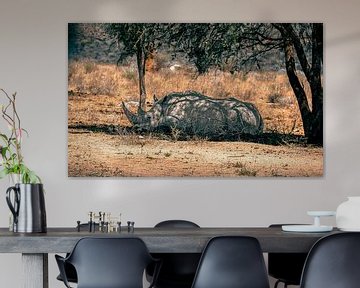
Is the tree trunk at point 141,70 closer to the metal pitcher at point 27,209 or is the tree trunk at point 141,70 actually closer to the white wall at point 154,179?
the white wall at point 154,179

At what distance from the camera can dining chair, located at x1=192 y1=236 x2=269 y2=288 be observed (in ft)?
12.9

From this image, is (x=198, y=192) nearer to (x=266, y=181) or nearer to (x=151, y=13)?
(x=266, y=181)

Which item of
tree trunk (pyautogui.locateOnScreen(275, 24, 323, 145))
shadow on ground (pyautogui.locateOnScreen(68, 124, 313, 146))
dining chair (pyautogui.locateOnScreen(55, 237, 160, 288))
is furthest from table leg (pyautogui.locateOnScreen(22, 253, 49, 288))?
tree trunk (pyautogui.locateOnScreen(275, 24, 323, 145))

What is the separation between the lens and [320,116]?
20.7 feet

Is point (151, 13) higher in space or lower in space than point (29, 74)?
higher

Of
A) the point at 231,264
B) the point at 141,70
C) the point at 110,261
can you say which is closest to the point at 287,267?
the point at 231,264

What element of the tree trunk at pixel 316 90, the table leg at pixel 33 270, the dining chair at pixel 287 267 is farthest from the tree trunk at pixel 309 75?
the table leg at pixel 33 270

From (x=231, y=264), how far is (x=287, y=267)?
125cm

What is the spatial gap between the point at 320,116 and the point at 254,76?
606 millimetres

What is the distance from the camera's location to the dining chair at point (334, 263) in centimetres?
382

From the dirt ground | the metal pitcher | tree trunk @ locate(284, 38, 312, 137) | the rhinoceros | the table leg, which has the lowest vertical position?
the table leg

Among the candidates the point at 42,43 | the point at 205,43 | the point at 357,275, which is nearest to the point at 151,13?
the point at 205,43

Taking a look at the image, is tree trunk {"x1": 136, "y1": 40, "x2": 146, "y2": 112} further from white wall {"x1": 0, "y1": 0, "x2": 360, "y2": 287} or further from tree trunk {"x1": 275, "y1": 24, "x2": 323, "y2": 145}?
tree trunk {"x1": 275, "y1": 24, "x2": 323, "y2": 145}

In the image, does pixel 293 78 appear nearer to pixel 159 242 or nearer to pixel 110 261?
pixel 159 242
